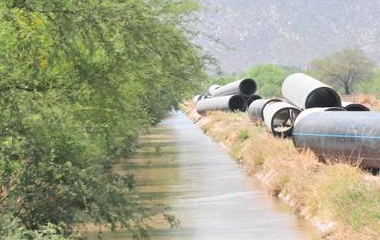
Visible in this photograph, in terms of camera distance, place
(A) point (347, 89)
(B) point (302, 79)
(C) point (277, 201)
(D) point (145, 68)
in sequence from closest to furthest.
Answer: (D) point (145, 68) < (C) point (277, 201) < (B) point (302, 79) < (A) point (347, 89)

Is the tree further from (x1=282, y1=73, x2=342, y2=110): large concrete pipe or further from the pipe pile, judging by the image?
(x1=282, y1=73, x2=342, y2=110): large concrete pipe

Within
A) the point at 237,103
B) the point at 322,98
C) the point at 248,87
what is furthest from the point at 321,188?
the point at 237,103

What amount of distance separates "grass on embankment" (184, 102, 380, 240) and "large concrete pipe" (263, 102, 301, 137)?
10.3ft

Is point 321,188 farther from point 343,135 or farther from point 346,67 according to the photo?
point 346,67

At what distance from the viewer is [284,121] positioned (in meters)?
40.9

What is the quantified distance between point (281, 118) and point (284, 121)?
38 centimetres

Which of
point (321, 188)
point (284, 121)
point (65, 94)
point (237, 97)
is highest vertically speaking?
point (65, 94)

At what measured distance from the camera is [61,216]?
1428 centimetres

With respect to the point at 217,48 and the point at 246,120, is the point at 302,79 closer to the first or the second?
the point at 246,120

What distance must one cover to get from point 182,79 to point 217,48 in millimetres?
177363

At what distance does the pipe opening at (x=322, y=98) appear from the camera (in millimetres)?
34594

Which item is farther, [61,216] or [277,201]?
[277,201]

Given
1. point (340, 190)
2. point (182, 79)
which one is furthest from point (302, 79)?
point (340, 190)

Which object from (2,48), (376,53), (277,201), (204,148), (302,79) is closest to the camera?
(2,48)
